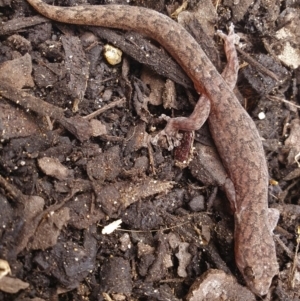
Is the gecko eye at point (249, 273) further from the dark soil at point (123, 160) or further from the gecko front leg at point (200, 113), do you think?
the gecko front leg at point (200, 113)

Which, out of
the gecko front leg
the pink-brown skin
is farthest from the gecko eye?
the gecko front leg

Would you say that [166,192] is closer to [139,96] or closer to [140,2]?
[139,96]

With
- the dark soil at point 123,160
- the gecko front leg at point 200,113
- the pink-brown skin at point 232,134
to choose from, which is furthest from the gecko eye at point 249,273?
→ the gecko front leg at point 200,113

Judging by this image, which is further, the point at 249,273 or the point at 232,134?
the point at 232,134

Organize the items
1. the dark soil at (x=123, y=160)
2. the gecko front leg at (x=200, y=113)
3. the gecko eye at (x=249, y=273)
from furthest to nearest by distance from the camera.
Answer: the gecko front leg at (x=200, y=113)
the gecko eye at (x=249, y=273)
the dark soil at (x=123, y=160)

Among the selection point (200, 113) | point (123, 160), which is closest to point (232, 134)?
point (200, 113)

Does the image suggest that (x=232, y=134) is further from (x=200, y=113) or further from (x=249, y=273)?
(x=249, y=273)

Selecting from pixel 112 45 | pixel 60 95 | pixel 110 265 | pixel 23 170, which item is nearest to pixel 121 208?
pixel 110 265

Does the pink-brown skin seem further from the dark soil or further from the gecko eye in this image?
the dark soil
